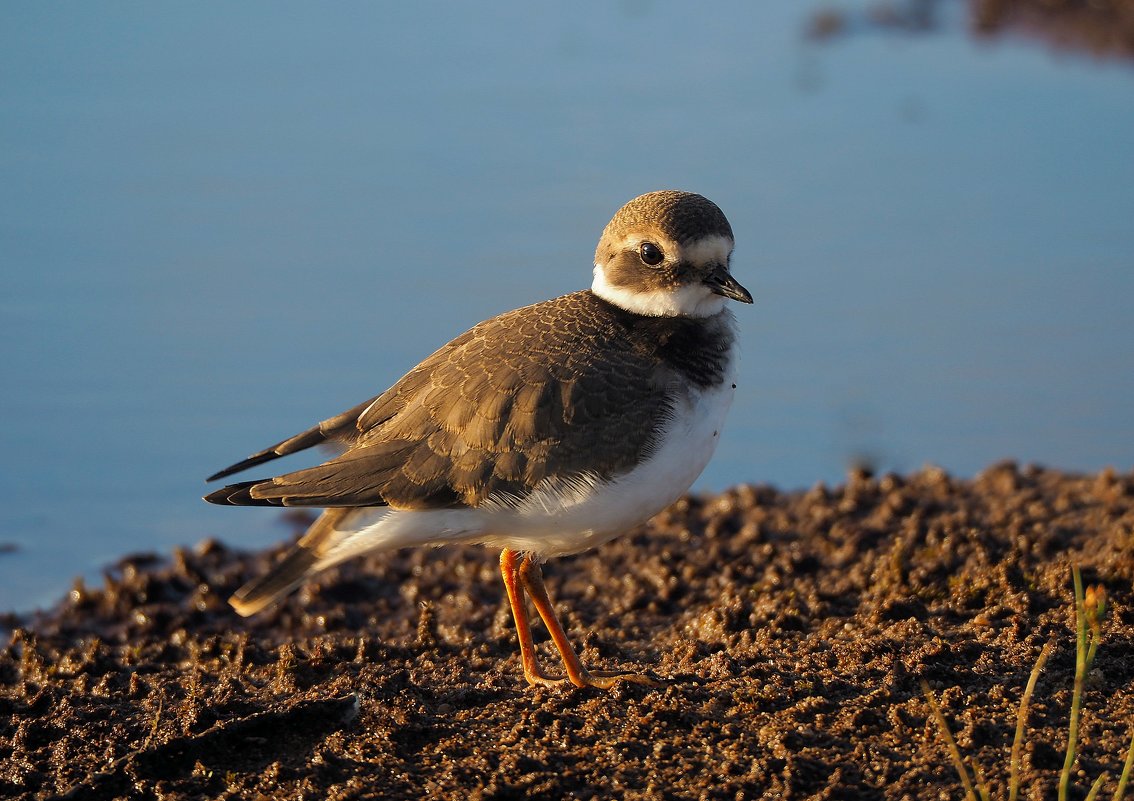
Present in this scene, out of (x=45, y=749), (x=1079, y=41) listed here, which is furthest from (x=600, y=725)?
(x=1079, y=41)

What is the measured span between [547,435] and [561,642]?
92 centimetres

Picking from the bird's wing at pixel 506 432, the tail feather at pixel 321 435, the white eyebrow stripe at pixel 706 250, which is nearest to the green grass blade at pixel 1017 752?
the bird's wing at pixel 506 432

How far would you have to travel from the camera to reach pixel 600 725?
16.1 ft

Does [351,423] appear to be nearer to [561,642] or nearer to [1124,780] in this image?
[561,642]

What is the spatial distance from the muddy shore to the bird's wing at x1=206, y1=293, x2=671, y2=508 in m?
0.79

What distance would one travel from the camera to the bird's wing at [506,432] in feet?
17.6

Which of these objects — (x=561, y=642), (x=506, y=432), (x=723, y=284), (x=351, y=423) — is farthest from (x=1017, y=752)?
(x=351, y=423)

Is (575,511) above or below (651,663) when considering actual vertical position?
above

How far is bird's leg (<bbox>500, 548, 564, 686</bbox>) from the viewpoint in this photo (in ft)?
18.9

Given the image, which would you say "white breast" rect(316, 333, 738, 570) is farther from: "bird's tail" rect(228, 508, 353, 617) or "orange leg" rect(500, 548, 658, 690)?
"orange leg" rect(500, 548, 658, 690)

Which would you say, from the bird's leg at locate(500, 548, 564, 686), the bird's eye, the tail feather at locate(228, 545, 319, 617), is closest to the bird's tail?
the tail feather at locate(228, 545, 319, 617)

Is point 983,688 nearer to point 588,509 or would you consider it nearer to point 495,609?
point 588,509

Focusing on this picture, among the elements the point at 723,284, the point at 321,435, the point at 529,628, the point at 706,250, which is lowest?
the point at 529,628

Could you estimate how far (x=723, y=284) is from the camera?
231 inches
